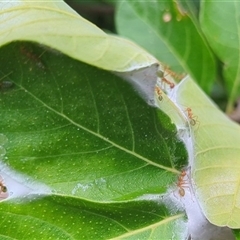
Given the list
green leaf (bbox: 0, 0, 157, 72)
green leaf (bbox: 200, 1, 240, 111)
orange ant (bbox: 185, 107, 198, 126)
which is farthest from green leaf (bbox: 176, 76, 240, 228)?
green leaf (bbox: 200, 1, 240, 111)

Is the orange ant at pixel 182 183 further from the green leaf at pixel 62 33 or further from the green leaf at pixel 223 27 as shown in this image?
the green leaf at pixel 223 27

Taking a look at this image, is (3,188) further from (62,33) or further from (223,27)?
(223,27)

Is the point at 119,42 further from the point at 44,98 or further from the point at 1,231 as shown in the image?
the point at 1,231

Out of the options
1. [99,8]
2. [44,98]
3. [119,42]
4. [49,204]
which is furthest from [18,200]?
[99,8]

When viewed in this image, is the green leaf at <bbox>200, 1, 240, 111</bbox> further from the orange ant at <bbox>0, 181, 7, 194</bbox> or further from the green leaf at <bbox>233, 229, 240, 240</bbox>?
the orange ant at <bbox>0, 181, 7, 194</bbox>


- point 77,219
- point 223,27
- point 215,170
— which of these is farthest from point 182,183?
point 223,27
